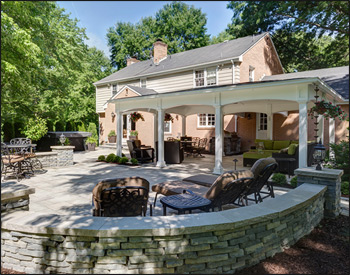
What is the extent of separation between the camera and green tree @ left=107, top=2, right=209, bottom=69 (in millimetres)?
29672

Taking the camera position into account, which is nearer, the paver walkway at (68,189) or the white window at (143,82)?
the paver walkway at (68,189)

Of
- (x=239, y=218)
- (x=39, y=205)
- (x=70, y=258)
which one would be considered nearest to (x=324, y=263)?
(x=239, y=218)

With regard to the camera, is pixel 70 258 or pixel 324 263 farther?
pixel 324 263

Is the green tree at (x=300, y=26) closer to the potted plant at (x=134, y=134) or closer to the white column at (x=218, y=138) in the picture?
the white column at (x=218, y=138)

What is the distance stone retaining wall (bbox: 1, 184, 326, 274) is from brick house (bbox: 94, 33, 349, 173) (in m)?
5.56

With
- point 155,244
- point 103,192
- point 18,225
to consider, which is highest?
point 103,192

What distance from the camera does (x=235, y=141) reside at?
15.6 m

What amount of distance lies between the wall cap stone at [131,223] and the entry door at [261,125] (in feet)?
43.7

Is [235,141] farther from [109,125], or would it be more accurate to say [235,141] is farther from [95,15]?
[95,15]

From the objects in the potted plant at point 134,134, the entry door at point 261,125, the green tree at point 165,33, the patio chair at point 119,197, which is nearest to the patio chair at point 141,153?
the potted plant at point 134,134

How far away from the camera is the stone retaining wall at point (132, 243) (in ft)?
8.05

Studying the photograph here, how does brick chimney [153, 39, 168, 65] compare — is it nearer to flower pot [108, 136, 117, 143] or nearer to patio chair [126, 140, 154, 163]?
flower pot [108, 136, 117, 143]

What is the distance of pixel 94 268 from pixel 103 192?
0.93 meters

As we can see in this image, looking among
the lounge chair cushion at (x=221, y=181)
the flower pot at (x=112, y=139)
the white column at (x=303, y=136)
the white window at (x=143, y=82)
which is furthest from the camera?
the flower pot at (x=112, y=139)
